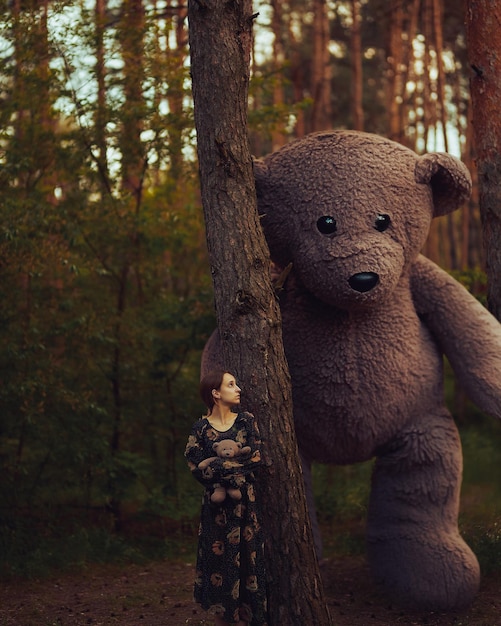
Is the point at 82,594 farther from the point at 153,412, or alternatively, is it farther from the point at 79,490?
the point at 153,412

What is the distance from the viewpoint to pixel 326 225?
4.51 metres

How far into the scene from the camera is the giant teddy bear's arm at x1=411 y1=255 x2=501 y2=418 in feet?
15.2

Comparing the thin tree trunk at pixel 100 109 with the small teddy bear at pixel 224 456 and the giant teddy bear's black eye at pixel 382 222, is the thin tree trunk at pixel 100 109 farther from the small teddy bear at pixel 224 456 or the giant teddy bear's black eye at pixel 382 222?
the small teddy bear at pixel 224 456

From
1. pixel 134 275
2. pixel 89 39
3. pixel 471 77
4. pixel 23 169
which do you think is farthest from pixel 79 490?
pixel 471 77

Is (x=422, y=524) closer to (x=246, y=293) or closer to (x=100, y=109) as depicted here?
(x=246, y=293)

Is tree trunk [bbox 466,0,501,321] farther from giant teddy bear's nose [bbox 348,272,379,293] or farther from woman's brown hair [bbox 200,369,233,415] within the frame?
woman's brown hair [bbox 200,369,233,415]

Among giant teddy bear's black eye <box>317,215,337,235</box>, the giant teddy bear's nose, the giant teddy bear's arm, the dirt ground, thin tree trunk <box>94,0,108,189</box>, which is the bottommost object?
the dirt ground

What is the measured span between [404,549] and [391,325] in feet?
4.28

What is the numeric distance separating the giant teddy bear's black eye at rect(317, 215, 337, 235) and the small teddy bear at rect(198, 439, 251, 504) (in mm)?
1393

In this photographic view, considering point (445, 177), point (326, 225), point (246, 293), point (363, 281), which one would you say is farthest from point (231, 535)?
point (445, 177)

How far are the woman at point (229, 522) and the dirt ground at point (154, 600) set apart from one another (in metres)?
0.98

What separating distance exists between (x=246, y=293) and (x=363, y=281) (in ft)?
2.29

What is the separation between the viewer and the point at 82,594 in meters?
5.45

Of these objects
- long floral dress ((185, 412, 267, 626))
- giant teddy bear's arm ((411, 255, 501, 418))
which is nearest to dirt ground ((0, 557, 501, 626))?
long floral dress ((185, 412, 267, 626))
